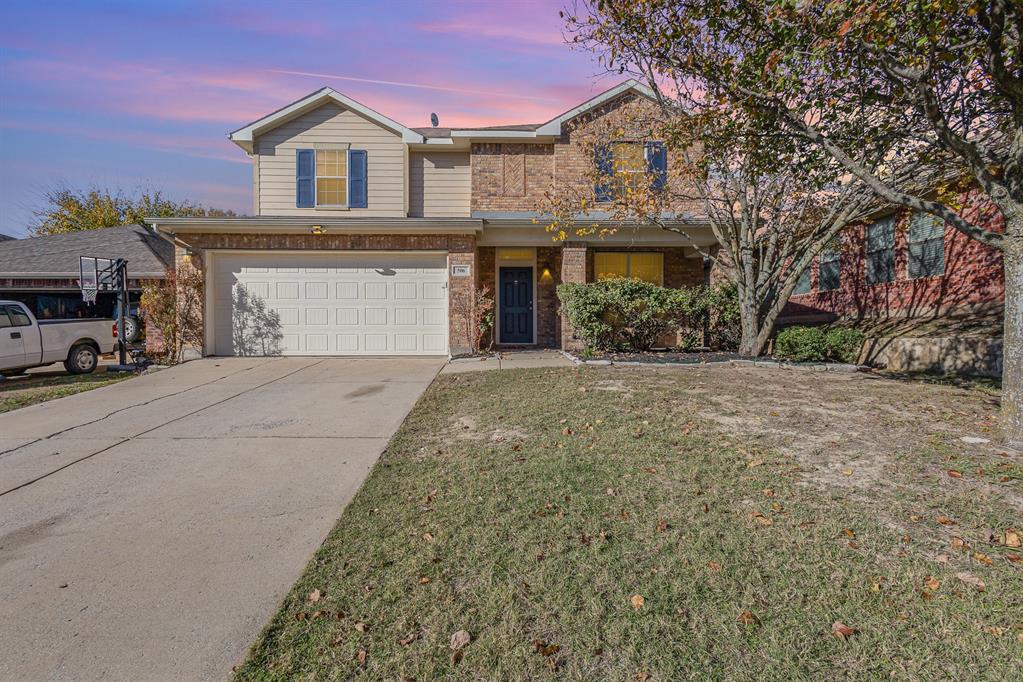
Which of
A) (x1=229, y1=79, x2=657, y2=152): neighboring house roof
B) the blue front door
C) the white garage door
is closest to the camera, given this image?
the white garage door

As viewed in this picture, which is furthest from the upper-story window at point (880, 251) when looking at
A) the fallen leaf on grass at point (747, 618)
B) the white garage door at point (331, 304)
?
the fallen leaf on grass at point (747, 618)

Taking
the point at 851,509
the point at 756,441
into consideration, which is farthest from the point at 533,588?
the point at 756,441

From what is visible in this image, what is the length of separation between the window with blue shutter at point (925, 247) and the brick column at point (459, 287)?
919 cm

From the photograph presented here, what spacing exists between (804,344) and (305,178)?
11754 millimetres

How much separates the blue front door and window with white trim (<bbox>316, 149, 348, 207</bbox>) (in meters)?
4.38

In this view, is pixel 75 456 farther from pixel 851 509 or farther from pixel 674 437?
pixel 851 509

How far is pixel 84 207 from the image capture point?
30609 mm

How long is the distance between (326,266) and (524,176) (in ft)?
16.8

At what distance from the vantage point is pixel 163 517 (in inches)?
158

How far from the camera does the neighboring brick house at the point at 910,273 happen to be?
10125 mm

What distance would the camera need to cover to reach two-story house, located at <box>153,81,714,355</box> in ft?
41.0

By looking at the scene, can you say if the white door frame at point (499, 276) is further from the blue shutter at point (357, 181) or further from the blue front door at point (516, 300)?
the blue shutter at point (357, 181)

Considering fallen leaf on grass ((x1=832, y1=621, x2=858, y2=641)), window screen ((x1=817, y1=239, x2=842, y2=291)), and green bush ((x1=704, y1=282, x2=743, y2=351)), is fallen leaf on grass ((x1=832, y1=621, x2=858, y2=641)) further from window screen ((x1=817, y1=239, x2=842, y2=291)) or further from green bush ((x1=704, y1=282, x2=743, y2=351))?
window screen ((x1=817, y1=239, x2=842, y2=291))

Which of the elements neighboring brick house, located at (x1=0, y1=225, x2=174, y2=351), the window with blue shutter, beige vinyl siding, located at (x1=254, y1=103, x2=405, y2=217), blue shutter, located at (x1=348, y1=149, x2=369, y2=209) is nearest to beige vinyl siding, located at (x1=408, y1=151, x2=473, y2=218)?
beige vinyl siding, located at (x1=254, y1=103, x2=405, y2=217)
